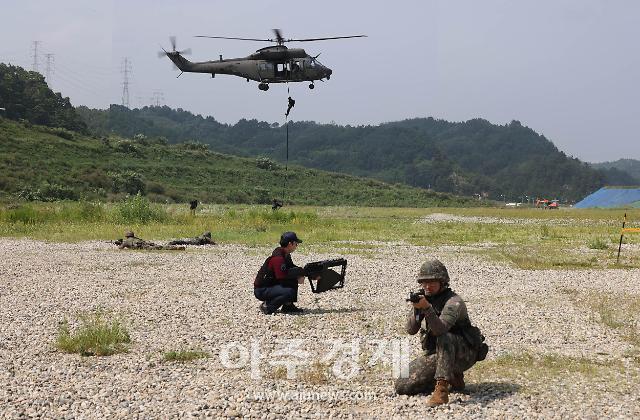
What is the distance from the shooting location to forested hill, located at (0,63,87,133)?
115 meters

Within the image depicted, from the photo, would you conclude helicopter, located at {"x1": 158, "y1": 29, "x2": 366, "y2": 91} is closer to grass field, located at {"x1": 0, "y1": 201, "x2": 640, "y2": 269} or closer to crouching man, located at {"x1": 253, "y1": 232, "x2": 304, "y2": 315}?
grass field, located at {"x1": 0, "y1": 201, "x2": 640, "y2": 269}

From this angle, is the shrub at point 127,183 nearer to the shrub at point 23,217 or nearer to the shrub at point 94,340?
the shrub at point 23,217

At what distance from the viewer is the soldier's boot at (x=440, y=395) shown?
325 inches

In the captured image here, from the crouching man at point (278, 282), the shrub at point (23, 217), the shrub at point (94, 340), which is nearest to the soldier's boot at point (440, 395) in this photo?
the shrub at point (94, 340)

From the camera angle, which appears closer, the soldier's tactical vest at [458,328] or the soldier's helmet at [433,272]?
the soldier's helmet at [433,272]

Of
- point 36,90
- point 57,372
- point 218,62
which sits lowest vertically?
point 57,372

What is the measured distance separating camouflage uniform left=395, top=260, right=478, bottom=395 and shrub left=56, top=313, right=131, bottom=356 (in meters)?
4.58

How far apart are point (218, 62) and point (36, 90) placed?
323 ft

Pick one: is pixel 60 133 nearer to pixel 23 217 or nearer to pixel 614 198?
pixel 23 217

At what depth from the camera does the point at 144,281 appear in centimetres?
1884

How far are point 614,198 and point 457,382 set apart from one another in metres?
88.7

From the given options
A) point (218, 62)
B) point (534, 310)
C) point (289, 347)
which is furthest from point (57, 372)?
point (218, 62)

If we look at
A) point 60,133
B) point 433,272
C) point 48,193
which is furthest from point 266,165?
point 433,272

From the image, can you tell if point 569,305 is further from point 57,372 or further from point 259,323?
point 57,372
